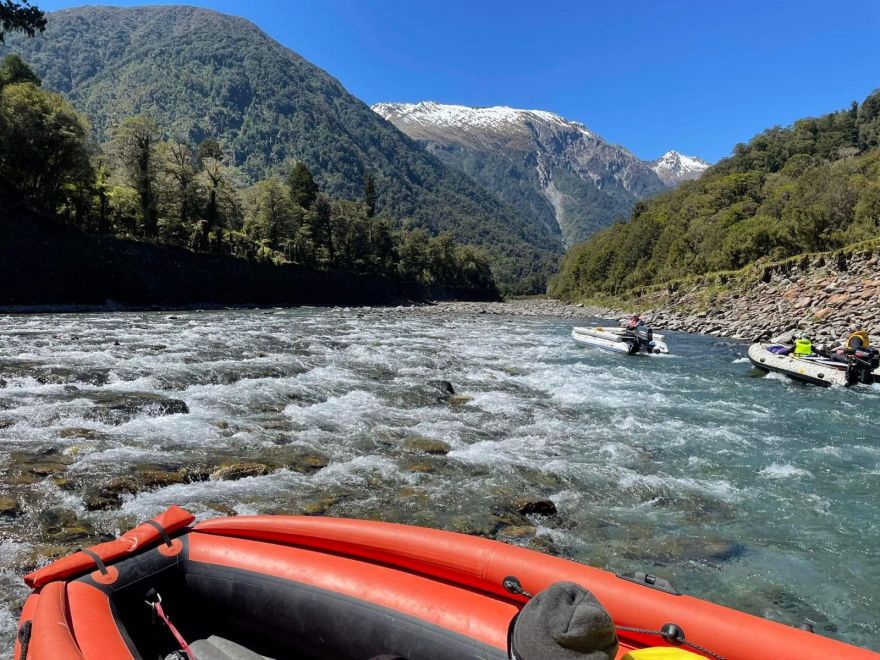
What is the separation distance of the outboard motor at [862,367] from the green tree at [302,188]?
7268 centimetres

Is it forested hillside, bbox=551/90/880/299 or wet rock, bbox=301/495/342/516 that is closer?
wet rock, bbox=301/495/342/516

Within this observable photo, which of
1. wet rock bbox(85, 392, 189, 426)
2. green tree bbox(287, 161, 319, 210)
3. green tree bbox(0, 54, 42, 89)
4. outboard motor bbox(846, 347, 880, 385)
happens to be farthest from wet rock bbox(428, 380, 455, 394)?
green tree bbox(287, 161, 319, 210)

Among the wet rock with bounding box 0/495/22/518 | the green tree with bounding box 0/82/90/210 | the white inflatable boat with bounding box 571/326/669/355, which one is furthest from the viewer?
the green tree with bounding box 0/82/90/210

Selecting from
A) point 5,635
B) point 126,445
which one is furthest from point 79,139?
point 5,635

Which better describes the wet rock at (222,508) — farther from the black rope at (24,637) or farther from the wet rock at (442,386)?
the wet rock at (442,386)

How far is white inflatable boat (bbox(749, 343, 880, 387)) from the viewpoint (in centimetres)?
1583

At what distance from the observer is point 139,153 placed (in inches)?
1791

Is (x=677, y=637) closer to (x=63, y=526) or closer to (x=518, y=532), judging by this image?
(x=518, y=532)

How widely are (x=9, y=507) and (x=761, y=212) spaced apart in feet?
242

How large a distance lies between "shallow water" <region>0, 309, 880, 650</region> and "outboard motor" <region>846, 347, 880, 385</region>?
454 millimetres

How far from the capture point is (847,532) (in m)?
6.83

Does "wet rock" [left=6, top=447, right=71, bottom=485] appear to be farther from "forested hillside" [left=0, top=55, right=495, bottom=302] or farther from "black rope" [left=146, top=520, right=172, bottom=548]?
"forested hillside" [left=0, top=55, right=495, bottom=302]

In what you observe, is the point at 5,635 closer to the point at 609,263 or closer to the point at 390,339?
the point at 390,339

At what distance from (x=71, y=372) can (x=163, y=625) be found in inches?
467
